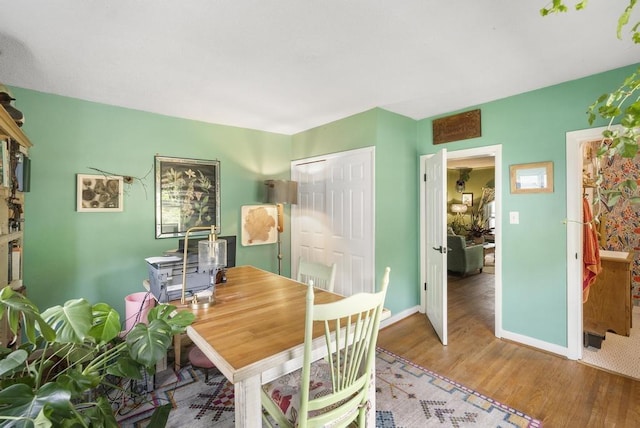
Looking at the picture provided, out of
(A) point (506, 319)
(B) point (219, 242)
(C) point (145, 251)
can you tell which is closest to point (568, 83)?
(A) point (506, 319)

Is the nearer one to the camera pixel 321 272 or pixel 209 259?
pixel 209 259

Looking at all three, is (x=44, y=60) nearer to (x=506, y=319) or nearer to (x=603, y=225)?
(x=506, y=319)

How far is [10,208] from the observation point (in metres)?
2.23

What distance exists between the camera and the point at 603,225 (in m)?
3.83

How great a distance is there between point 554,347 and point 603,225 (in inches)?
89.4

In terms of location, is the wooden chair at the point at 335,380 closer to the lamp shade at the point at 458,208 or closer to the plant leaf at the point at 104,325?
the plant leaf at the point at 104,325

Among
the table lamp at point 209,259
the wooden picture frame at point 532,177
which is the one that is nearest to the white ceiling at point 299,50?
the wooden picture frame at point 532,177

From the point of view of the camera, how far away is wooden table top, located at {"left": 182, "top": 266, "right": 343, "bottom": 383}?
1089 mm

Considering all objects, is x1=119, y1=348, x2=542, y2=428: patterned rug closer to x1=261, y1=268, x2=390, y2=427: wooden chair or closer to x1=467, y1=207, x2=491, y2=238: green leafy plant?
x1=261, y1=268, x2=390, y2=427: wooden chair

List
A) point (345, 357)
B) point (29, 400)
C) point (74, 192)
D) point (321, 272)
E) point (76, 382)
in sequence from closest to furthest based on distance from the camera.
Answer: point (29, 400), point (76, 382), point (345, 357), point (321, 272), point (74, 192)

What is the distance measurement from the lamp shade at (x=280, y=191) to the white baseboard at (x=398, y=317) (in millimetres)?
1894

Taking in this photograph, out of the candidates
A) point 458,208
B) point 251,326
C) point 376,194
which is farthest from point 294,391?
point 458,208

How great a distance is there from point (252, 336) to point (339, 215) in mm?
2430

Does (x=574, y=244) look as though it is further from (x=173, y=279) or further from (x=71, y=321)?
(x=71, y=321)
